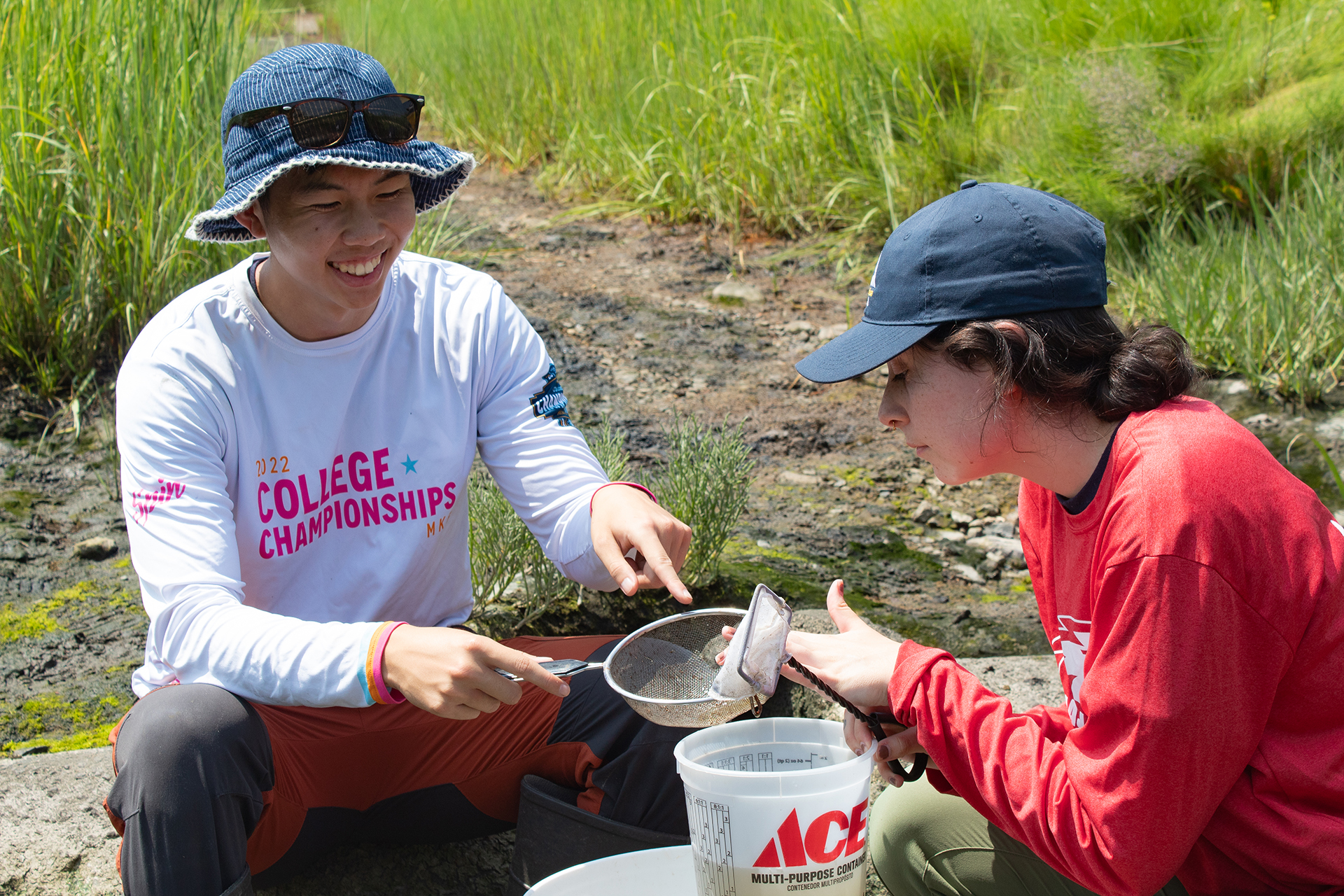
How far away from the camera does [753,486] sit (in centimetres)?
372

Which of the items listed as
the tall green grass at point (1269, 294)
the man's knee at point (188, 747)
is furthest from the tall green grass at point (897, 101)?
the man's knee at point (188, 747)

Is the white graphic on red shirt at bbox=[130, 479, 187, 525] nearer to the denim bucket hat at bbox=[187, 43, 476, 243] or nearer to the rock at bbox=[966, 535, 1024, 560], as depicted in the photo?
the denim bucket hat at bbox=[187, 43, 476, 243]

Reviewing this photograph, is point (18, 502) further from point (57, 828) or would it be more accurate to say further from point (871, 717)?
point (871, 717)

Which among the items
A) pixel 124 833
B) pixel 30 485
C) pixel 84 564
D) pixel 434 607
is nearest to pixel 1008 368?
pixel 434 607

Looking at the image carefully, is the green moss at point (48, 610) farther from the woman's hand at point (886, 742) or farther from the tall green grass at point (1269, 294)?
the tall green grass at point (1269, 294)

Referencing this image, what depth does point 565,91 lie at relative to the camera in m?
6.56

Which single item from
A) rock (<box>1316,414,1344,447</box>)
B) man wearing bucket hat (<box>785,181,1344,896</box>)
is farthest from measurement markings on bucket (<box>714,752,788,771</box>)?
rock (<box>1316,414,1344,447</box>)

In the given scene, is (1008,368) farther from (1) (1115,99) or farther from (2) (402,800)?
(1) (1115,99)

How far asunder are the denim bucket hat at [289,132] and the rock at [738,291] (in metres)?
3.19

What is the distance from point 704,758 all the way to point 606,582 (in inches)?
18.3

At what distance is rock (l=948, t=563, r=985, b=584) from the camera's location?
10.5 ft

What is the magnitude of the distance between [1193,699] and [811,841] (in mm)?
491

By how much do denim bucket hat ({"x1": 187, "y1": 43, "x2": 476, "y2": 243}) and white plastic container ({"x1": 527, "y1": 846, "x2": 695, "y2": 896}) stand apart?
111cm

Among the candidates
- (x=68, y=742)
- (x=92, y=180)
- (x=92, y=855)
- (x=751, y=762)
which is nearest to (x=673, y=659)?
(x=751, y=762)
